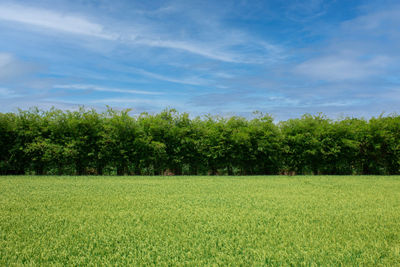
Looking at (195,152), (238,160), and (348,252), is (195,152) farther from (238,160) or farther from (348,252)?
(348,252)

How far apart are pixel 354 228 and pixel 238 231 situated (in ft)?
7.33

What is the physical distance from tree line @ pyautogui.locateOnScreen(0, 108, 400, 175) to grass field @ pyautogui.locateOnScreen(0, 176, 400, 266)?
11397 millimetres

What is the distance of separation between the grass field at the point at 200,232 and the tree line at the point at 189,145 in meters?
11.4

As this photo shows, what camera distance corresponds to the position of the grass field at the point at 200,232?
388cm

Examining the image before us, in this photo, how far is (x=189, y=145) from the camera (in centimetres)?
1995

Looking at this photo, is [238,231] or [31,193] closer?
[238,231]

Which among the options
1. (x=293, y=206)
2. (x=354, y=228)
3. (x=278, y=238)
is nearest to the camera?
(x=278, y=238)

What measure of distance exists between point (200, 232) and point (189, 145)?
15039 mm

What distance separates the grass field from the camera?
3879 millimetres

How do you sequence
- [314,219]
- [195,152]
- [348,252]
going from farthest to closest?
1. [195,152]
2. [314,219]
3. [348,252]

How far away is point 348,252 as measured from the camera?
4.09m

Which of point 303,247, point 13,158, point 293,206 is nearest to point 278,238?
point 303,247

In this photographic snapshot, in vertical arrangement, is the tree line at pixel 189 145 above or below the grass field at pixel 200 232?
above

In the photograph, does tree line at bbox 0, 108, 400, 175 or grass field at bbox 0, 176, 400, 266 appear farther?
tree line at bbox 0, 108, 400, 175
